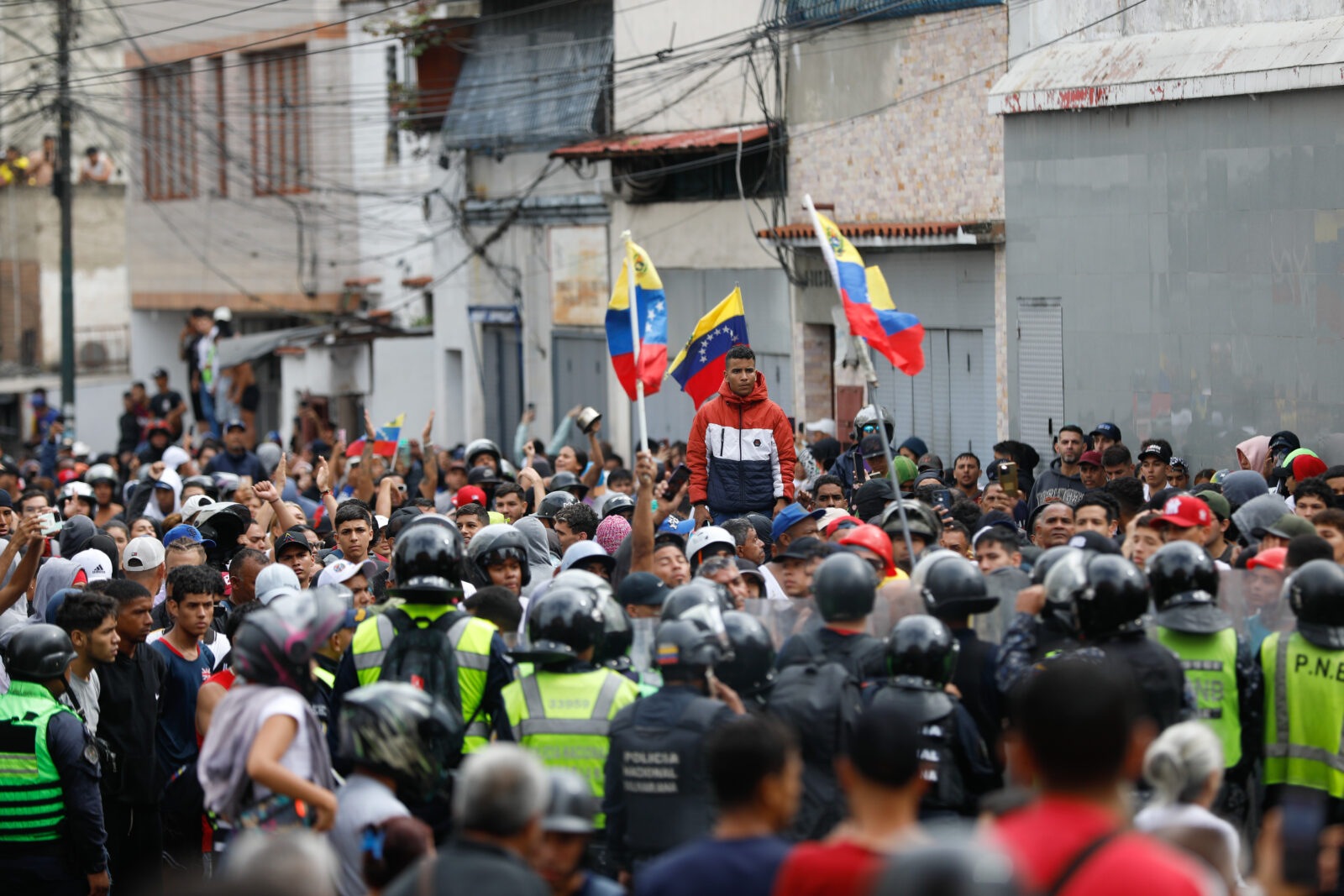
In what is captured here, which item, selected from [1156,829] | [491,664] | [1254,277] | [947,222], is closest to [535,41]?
[947,222]

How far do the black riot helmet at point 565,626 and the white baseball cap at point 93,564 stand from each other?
4.64 meters

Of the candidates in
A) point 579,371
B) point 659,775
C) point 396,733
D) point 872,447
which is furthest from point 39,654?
point 579,371

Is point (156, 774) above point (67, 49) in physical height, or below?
below

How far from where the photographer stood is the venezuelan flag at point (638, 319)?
12172 millimetres

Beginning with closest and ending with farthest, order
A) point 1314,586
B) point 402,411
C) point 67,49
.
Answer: point 1314,586, point 67,49, point 402,411

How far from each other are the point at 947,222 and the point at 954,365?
1575 mm

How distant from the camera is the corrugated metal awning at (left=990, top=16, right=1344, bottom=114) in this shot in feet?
41.4

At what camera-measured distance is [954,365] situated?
17453mm

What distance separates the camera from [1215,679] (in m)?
6.14

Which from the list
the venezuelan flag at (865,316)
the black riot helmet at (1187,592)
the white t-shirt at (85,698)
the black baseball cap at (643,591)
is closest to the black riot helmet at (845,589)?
the black riot helmet at (1187,592)

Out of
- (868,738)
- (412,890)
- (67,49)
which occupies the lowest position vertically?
(412,890)

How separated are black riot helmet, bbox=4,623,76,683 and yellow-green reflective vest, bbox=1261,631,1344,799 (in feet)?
15.9

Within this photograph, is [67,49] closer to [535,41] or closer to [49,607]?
[535,41]

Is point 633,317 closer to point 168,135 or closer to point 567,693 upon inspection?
point 567,693
